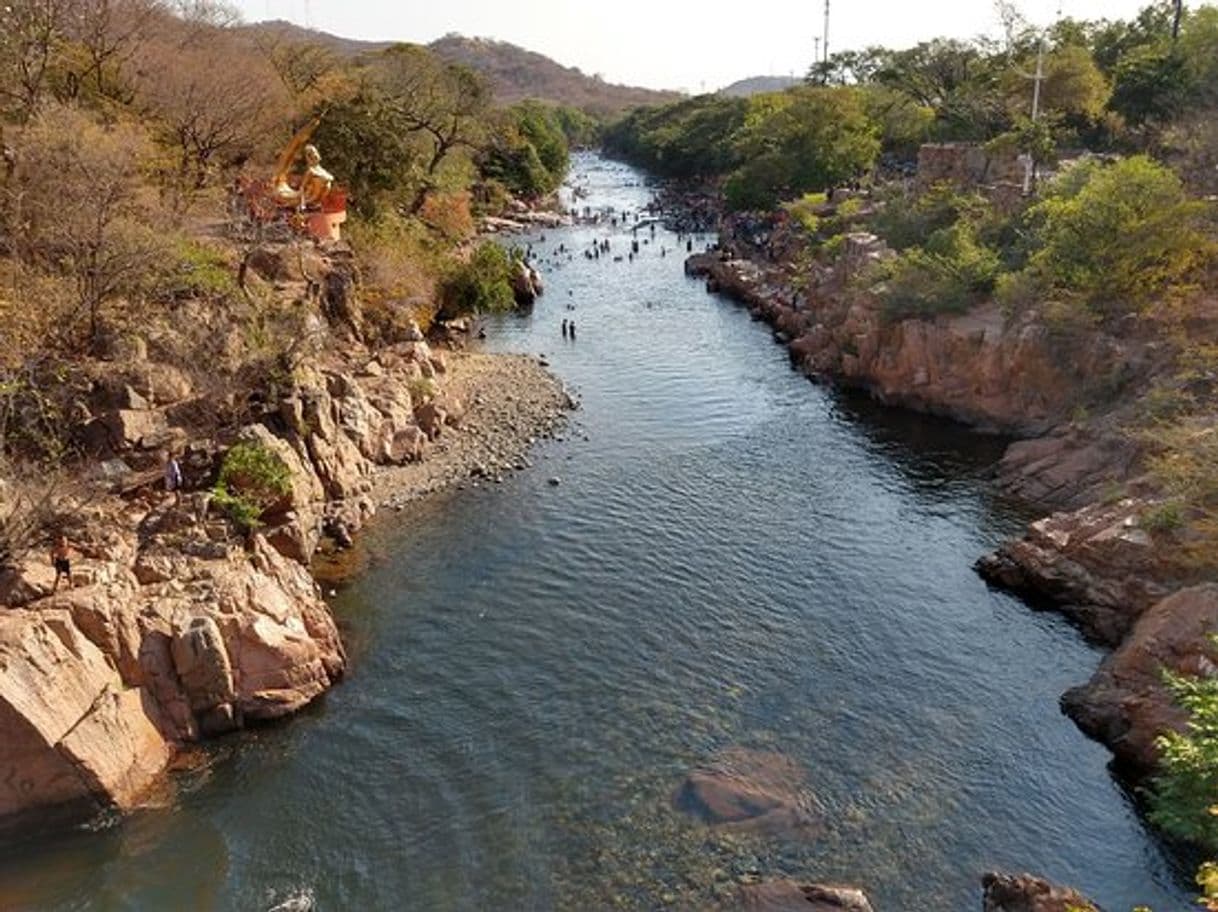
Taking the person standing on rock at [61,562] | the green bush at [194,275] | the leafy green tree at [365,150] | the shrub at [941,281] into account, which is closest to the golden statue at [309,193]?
the leafy green tree at [365,150]

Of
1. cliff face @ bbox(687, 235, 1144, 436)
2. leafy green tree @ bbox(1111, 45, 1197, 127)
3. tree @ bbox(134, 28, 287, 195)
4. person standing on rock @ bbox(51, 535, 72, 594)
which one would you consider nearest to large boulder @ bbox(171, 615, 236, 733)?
person standing on rock @ bbox(51, 535, 72, 594)

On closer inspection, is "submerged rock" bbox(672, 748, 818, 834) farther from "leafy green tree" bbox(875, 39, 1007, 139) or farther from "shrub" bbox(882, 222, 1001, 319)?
"leafy green tree" bbox(875, 39, 1007, 139)

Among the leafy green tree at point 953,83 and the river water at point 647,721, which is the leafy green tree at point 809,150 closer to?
the leafy green tree at point 953,83

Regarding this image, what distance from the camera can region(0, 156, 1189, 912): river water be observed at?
56.1ft

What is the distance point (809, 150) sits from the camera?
73.7 metres

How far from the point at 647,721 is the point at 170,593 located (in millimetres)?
10939

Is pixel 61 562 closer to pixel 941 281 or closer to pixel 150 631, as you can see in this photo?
pixel 150 631

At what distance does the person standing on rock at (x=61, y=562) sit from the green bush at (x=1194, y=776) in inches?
838

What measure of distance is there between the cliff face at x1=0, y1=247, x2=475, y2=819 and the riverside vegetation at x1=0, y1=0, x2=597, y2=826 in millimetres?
52

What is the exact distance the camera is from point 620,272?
6900 cm

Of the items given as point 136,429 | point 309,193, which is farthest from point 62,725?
point 309,193

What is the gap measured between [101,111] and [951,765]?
116 feet

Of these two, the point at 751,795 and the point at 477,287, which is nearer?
the point at 751,795

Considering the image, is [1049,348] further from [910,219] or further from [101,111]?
[101,111]
